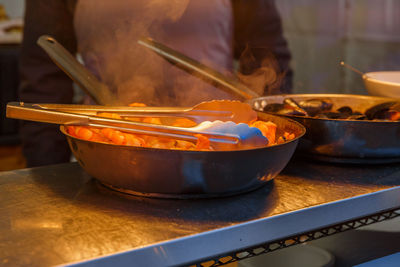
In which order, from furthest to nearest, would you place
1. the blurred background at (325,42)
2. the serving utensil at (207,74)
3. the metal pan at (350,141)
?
the blurred background at (325,42) → the serving utensil at (207,74) → the metal pan at (350,141)

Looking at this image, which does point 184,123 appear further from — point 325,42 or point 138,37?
point 325,42

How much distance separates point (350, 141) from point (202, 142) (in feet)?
1.19

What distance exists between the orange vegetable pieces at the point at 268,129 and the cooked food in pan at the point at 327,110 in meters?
0.14

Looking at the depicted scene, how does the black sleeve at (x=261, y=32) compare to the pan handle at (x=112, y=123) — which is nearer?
the pan handle at (x=112, y=123)

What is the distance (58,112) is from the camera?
2.40 feet

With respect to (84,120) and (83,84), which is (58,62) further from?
(84,120)

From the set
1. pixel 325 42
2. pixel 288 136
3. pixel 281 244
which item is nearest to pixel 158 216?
pixel 281 244

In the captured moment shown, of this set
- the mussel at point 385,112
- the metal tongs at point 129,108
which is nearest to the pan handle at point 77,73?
the metal tongs at point 129,108

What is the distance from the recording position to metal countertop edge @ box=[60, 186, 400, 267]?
0.57m

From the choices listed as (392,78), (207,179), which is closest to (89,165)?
(207,179)

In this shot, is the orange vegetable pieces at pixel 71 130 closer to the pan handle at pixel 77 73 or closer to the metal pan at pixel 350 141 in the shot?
the pan handle at pixel 77 73

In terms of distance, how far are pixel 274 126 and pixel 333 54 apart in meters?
4.05

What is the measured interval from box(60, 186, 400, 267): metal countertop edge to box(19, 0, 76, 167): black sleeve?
4.46 ft

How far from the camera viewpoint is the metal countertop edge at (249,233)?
0.57 meters
